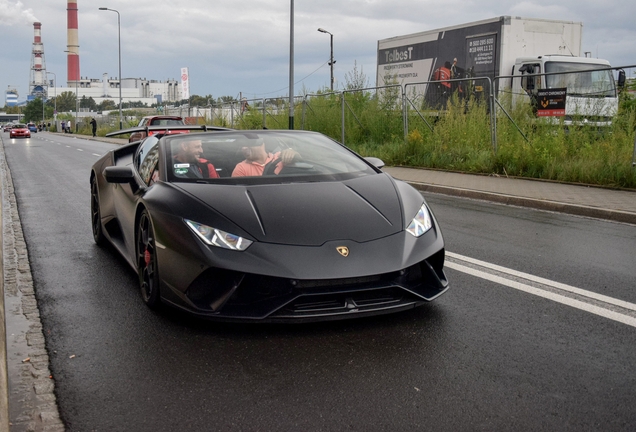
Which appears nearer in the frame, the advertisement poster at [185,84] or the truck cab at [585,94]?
the truck cab at [585,94]

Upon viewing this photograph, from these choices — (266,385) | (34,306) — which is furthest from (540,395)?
(34,306)

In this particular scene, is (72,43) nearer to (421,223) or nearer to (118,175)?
(118,175)

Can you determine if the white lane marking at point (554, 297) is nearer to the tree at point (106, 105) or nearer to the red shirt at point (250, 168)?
the red shirt at point (250, 168)

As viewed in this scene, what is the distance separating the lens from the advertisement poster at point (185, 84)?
46.3 metres

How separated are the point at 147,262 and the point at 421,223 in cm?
189

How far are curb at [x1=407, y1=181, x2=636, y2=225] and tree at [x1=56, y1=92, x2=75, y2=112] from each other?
174 m

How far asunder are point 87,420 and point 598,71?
12499 millimetres

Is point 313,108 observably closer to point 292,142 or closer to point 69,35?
point 292,142

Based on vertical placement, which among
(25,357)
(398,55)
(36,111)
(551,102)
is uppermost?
(36,111)

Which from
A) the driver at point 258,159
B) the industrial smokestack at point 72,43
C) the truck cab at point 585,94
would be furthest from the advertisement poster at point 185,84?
the industrial smokestack at point 72,43

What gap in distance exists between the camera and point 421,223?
4.40m

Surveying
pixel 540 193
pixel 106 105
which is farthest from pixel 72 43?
pixel 540 193

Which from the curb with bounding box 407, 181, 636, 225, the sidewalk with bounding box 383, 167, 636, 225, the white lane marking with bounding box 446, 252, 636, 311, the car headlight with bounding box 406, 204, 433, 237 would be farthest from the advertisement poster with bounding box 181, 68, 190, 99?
the car headlight with bounding box 406, 204, 433, 237

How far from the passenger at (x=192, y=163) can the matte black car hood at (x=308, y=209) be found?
0.86ft
